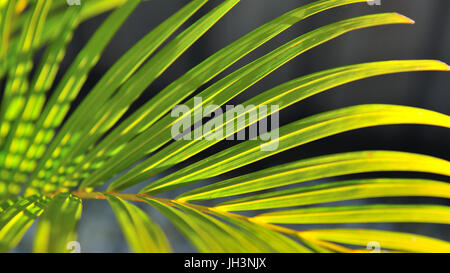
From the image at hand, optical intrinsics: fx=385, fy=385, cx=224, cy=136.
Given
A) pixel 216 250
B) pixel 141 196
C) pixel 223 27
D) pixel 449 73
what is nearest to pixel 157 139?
pixel 141 196

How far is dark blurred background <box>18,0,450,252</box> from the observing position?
4.76ft

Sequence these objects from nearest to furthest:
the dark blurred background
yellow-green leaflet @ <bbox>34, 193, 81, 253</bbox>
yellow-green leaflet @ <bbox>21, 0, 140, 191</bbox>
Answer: yellow-green leaflet @ <bbox>34, 193, 81, 253</bbox>
yellow-green leaflet @ <bbox>21, 0, 140, 191</bbox>
the dark blurred background

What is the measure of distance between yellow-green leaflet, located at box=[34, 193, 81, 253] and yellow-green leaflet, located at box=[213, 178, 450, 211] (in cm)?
16

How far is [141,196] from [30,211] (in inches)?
4.9

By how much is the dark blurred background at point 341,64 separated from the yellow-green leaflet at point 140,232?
3.48 ft

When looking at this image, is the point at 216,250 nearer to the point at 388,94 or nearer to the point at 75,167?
the point at 75,167

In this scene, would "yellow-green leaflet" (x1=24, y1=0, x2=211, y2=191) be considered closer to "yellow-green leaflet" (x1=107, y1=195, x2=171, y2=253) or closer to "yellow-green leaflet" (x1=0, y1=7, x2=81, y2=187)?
"yellow-green leaflet" (x1=0, y1=7, x2=81, y2=187)

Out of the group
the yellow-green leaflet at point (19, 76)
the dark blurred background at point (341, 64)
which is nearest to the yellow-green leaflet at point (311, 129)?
the yellow-green leaflet at point (19, 76)

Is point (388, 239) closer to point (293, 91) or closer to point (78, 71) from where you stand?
point (293, 91)

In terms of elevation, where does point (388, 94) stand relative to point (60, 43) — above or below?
above

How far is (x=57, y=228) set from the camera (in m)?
0.33

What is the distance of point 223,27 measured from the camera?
1687 millimetres

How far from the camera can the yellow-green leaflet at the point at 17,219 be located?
361 mm

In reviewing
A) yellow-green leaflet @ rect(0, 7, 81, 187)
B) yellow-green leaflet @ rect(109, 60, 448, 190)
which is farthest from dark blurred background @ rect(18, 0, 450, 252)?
yellow-green leaflet @ rect(109, 60, 448, 190)
